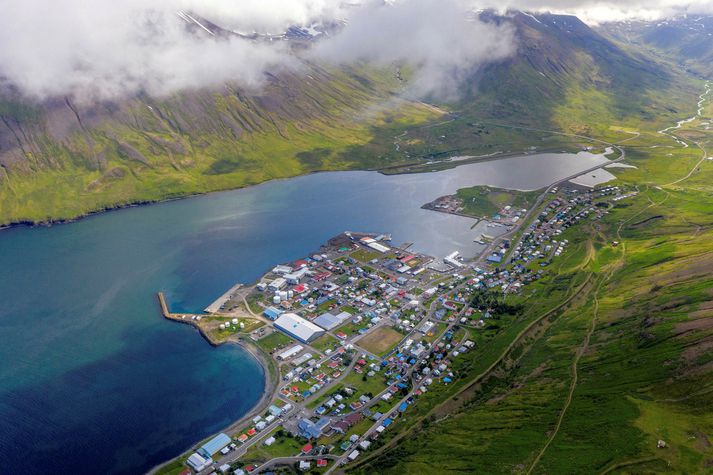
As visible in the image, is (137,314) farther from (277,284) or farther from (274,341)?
(274,341)

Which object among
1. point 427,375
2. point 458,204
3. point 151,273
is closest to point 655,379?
point 427,375

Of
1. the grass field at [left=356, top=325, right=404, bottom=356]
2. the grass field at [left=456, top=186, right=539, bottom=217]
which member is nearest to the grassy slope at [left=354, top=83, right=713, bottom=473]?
the grass field at [left=356, top=325, right=404, bottom=356]

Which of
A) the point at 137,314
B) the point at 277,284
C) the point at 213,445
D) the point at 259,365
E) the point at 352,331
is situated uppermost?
the point at 277,284

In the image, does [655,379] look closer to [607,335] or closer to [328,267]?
[607,335]

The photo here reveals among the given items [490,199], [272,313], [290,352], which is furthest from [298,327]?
[490,199]

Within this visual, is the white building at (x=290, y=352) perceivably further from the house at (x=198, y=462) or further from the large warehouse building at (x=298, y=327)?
the house at (x=198, y=462)

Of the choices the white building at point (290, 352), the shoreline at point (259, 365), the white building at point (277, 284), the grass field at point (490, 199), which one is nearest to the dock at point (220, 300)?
the shoreline at point (259, 365)
